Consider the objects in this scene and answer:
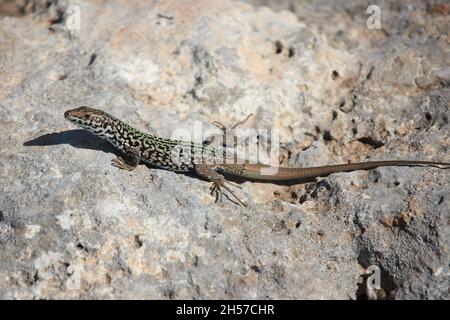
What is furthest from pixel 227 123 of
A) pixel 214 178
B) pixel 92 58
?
pixel 92 58

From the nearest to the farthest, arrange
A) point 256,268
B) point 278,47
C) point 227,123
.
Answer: point 256,268, point 227,123, point 278,47

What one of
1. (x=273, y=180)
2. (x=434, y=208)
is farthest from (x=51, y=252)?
(x=434, y=208)

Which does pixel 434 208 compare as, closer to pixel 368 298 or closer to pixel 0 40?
pixel 368 298

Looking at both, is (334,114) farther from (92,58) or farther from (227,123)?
(92,58)

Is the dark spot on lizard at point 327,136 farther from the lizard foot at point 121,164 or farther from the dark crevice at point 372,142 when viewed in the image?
the lizard foot at point 121,164

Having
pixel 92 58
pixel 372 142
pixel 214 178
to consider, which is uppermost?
pixel 92 58

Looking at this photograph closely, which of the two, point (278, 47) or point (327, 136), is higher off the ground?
point (278, 47)

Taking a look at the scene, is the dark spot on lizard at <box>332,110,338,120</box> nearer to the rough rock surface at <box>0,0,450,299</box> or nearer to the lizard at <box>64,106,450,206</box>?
the rough rock surface at <box>0,0,450,299</box>
